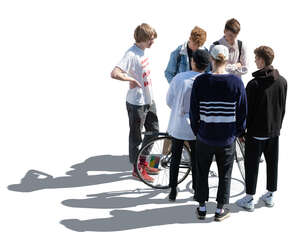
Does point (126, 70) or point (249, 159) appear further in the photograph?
point (126, 70)

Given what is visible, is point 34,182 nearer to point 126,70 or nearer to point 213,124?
point 126,70

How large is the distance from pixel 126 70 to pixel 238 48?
1.64 metres

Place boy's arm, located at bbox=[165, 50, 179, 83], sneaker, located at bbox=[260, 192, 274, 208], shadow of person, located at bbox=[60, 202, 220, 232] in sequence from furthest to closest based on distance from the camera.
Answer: boy's arm, located at bbox=[165, 50, 179, 83] < sneaker, located at bbox=[260, 192, 274, 208] < shadow of person, located at bbox=[60, 202, 220, 232]

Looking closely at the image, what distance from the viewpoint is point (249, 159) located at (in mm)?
5980

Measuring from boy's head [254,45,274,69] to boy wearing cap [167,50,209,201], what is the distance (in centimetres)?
59

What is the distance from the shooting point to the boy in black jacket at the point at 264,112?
18.0 ft

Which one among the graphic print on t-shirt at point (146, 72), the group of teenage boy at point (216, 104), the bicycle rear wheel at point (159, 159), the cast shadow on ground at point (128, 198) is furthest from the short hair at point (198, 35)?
the cast shadow on ground at point (128, 198)

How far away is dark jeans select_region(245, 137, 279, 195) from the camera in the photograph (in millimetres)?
5891

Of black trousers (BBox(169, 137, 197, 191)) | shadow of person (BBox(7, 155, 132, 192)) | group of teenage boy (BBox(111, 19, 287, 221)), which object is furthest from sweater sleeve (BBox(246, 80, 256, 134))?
shadow of person (BBox(7, 155, 132, 192))

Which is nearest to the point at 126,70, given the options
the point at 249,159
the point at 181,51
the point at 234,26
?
the point at 181,51

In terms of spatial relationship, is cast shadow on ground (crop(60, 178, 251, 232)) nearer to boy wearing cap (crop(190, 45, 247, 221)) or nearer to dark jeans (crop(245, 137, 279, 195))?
dark jeans (crop(245, 137, 279, 195))

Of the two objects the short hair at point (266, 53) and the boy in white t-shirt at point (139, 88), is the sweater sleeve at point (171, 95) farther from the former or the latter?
the short hair at point (266, 53)

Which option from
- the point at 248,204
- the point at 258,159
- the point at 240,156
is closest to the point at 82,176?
the point at 240,156

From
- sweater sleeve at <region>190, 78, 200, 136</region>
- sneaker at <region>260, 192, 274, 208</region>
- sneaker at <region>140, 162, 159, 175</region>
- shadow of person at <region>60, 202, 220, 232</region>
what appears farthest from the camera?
sneaker at <region>140, 162, 159, 175</region>
